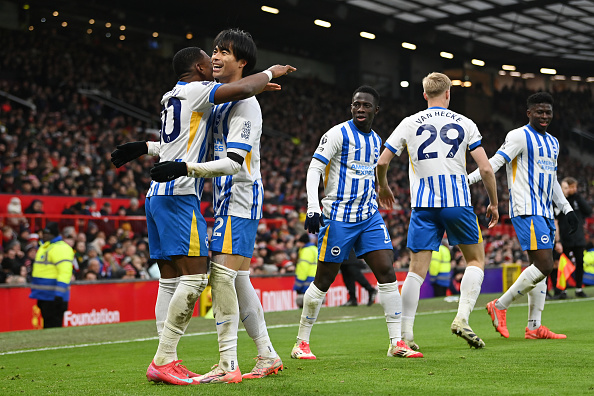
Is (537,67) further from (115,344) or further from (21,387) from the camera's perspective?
(21,387)

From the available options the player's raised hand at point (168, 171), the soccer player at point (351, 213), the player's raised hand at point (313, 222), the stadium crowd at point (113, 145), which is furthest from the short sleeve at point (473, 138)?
the player's raised hand at point (168, 171)

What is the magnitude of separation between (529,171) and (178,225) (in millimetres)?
4063

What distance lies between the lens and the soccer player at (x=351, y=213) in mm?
6039

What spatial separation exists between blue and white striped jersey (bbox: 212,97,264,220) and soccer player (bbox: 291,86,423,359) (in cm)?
121

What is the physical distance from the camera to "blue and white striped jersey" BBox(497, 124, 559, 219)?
7188mm

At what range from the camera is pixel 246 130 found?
15.1ft

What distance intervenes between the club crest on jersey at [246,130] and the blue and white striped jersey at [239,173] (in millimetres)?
27

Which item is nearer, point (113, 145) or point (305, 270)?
point (305, 270)

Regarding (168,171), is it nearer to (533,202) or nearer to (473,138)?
(473,138)

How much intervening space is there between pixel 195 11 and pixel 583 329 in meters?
26.5

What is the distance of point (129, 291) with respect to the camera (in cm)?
1409

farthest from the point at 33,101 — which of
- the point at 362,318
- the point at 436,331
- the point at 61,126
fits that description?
the point at 436,331

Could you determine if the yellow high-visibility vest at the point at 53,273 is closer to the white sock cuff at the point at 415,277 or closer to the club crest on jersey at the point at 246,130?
the white sock cuff at the point at 415,277

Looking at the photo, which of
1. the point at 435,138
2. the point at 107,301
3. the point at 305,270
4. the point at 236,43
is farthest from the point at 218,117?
the point at 305,270
